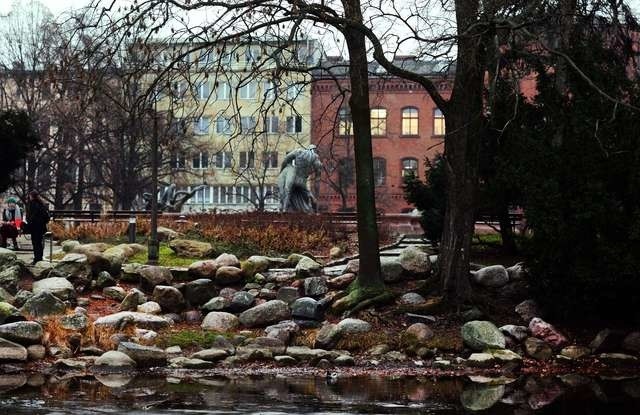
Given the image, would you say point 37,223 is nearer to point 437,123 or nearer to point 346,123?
point 346,123

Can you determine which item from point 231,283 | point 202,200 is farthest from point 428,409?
point 202,200

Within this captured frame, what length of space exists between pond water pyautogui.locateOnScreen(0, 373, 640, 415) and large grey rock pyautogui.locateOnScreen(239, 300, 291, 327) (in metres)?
3.83

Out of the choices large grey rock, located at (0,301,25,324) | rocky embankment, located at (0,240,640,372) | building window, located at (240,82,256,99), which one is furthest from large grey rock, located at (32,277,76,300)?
building window, located at (240,82,256,99)

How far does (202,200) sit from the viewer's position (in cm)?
7788

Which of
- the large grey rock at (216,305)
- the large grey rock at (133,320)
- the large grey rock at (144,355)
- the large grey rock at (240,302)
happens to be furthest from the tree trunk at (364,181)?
the large grey rock at (144,355)

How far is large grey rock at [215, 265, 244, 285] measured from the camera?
18.7 metres

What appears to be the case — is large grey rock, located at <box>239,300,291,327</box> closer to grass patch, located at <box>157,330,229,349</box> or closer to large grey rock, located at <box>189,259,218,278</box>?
grass patch, located at <box>157,330,229,349</box>

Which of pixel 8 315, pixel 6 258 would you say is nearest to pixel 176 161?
pixel 6 258

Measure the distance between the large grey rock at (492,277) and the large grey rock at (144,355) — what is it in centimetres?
688

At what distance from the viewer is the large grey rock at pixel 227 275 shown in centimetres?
1866

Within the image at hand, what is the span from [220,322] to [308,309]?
169 centimetres

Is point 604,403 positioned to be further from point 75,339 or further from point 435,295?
point 75,339

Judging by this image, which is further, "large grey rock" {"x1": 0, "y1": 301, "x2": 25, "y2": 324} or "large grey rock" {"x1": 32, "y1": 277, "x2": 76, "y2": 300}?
"large grey rock" {"x1": 32, "y1": 277, "x2": 76, "y2": 300}

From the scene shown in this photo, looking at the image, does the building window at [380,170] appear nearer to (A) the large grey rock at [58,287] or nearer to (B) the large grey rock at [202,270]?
(B) the large grey rock at [202,270]
